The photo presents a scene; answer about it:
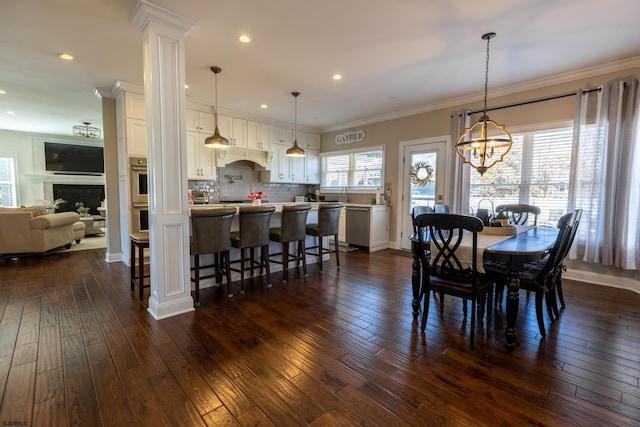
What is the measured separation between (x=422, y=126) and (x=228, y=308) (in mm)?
4596

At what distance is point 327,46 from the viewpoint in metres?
3.23

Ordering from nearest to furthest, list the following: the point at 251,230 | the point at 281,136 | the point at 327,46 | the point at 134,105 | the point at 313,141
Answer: the point at 327,46
the point at 251,230
the point at 134,105
the point at 281,136
the point at 313,141

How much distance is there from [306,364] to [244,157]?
16.5 ft

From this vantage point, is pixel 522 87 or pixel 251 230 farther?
pixel 522 87

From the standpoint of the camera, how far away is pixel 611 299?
10.6 feet

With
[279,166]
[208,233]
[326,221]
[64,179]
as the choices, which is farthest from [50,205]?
[326,221]

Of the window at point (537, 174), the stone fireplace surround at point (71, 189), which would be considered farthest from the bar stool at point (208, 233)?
the stone fireplace surround at point (71, 189)

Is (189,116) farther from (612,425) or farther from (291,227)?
(612,425)

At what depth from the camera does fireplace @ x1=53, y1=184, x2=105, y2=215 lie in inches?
344

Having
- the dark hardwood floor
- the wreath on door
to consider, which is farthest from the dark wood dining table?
the wreath on door

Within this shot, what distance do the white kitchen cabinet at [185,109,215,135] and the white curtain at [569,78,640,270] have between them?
571cm

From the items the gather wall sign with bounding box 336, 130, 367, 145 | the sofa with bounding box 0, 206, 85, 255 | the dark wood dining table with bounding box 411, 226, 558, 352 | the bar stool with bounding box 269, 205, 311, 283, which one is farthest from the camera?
the gather wall sign with bounding box 336, 130, 367, 145

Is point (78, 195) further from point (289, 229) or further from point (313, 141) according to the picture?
point (289, 229)

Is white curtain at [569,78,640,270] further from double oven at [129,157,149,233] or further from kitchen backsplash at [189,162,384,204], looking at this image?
double oven at [129,157,149,233]
